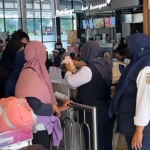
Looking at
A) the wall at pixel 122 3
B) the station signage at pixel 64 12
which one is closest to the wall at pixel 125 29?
the wall at pixel 122 3

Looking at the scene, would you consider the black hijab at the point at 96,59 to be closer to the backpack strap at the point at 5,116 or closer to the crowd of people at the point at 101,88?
the crowd of people at the point at 101,88

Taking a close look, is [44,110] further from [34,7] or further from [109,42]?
[34,7]

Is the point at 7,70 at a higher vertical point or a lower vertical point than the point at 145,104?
higher

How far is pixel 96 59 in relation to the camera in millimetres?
2430

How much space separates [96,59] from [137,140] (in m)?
0.81

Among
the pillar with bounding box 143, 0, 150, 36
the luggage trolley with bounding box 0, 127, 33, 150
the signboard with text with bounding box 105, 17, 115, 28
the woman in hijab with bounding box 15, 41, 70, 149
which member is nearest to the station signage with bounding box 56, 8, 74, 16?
the signboard with text with bounding box 105, 17, 115, 28

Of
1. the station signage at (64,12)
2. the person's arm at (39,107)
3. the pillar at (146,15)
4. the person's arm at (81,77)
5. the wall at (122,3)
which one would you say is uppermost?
the station signage at (64,12)

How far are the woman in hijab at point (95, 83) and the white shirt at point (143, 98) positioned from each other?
56 centimetres

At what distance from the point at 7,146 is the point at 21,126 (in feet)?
0.44

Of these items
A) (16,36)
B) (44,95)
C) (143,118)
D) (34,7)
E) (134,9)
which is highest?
(34,7)

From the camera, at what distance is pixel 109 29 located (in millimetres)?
10461

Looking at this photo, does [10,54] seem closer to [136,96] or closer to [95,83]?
[95,83]

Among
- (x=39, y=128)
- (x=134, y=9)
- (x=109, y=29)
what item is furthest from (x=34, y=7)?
(x=39, y=128)

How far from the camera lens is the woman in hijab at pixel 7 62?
265 cm
